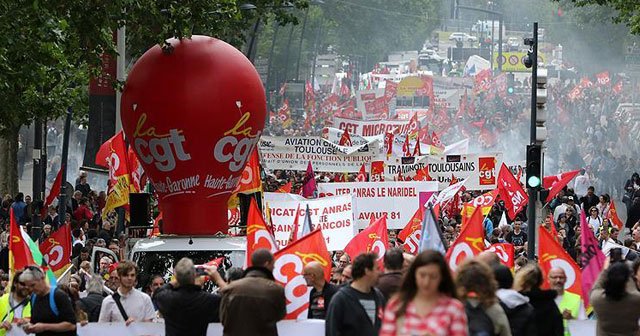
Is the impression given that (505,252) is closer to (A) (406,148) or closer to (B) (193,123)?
(B) (193,123)

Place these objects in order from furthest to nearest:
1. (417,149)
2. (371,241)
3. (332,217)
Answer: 1. (417,149)
2. (332,217)
3. (371,241)

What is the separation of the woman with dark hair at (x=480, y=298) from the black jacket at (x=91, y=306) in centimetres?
497

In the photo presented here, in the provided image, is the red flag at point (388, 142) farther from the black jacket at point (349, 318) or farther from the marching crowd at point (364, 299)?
the black jacket at point (349, 318)

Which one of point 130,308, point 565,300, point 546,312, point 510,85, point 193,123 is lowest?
point 130,308

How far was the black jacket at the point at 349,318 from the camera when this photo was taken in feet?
42.9

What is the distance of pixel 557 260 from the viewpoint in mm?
16547

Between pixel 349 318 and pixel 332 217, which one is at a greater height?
pixel 332 217

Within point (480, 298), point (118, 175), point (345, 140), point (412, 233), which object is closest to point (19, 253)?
point (480, 298)

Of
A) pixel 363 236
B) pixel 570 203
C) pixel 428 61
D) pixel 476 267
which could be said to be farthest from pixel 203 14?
pixel 428 61

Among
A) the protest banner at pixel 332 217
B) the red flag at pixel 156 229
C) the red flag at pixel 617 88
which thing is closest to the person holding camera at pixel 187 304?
the red flag at pixel 156 229

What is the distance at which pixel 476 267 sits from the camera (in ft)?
39.5

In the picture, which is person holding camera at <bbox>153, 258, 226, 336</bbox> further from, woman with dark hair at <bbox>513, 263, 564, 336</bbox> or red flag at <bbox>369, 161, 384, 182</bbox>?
red flag at <bbox>369, 161, 384, 182</bbox>

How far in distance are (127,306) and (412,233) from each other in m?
9.32

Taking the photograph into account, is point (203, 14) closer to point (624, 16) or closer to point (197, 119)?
point (197, 119)
